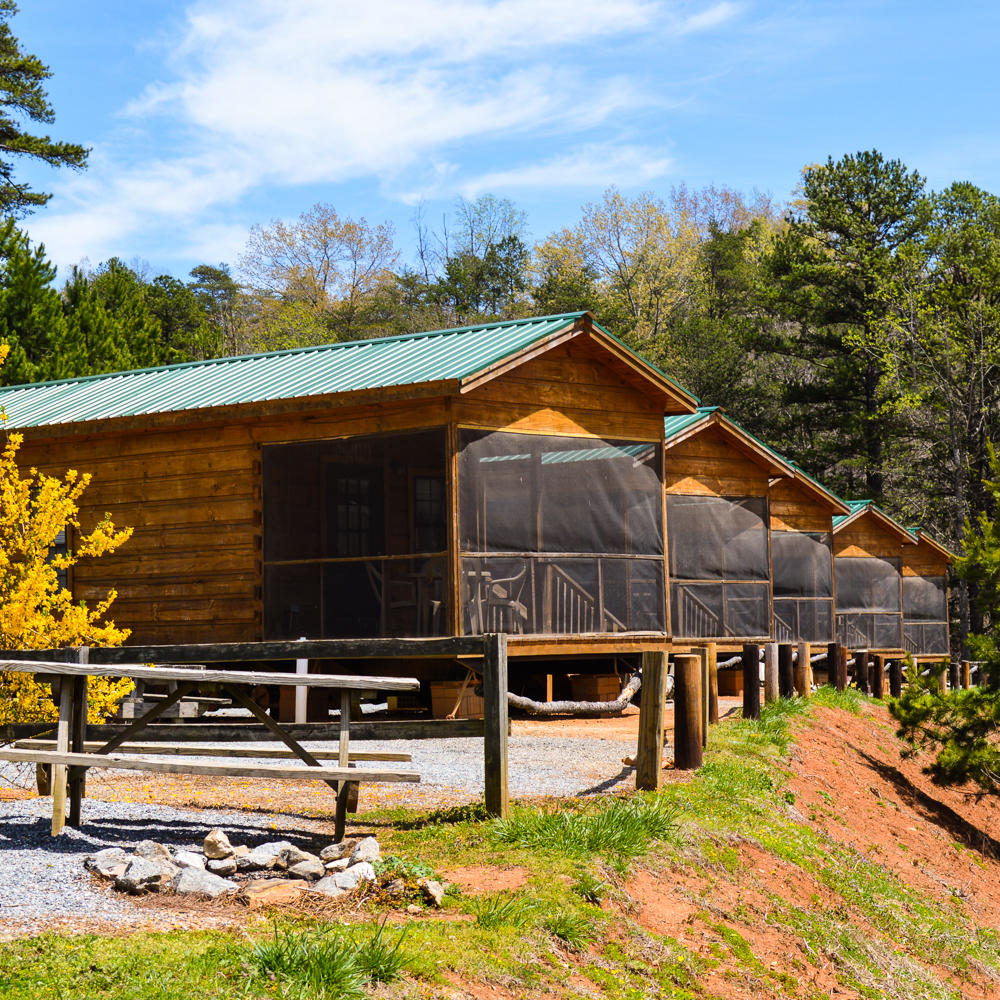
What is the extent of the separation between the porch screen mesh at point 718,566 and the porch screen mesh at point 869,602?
6.36m

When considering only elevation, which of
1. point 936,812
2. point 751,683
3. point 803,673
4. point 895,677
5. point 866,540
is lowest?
point 936,812

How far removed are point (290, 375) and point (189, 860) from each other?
11005mm

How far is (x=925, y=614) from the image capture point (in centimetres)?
3325

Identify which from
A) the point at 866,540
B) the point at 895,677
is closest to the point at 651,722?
the point at 895,677

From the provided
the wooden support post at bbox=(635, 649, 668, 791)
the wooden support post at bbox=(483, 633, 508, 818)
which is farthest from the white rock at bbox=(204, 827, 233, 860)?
the wooden support post at bbox=(635, 649, 668, 791)

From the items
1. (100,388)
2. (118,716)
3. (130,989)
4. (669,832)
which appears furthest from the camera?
(100,388)

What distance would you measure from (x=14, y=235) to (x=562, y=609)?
22430 millimetres

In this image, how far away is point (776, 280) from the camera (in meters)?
44.0

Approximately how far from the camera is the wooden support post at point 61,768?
8016mm

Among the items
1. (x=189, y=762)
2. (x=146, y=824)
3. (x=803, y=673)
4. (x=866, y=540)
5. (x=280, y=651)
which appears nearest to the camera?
(x=189, y=762)

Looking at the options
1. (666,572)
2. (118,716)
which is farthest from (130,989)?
(666,572)

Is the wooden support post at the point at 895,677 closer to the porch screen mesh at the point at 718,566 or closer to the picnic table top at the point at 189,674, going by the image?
the porch screen mesh at the point at 718,566

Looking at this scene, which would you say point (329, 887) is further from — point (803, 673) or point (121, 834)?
point (803, 673)

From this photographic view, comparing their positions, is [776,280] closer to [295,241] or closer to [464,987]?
[295,241]
